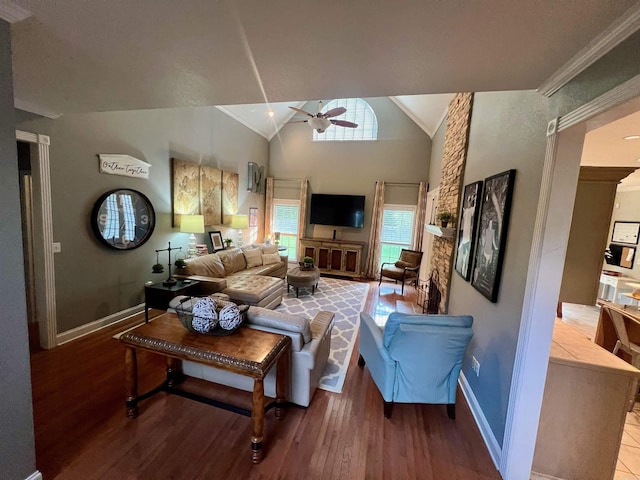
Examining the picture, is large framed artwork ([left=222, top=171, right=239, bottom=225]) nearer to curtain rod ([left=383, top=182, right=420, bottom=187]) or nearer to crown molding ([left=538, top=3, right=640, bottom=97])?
curtain rod ([left=383, top=182, right=420, bottom=187])

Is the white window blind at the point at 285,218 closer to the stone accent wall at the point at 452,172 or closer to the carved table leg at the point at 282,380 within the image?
the stone accent wall at the point at 452,172

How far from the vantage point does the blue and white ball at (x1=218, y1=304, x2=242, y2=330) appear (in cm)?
191

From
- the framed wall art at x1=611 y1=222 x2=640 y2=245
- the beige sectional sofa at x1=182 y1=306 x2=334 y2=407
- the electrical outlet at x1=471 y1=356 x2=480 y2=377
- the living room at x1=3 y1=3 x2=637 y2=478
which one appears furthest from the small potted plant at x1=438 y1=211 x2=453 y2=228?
the framed wall art at x1=611 y1=222 x2=640 y2=245

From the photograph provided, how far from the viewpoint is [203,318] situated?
73.9 inches

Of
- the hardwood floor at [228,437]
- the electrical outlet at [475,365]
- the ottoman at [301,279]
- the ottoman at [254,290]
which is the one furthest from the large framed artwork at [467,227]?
the ottoman at [254,290]

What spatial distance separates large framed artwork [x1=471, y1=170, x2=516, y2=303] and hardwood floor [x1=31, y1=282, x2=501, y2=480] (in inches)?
46.4

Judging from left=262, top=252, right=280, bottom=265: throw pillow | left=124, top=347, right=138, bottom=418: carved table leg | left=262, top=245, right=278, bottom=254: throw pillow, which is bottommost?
left=124, top=347, right=138, bottom=418: carved table leg

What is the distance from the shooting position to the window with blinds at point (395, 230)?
22.2 feet

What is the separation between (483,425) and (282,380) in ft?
5.39

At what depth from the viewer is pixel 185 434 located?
6.25 ft

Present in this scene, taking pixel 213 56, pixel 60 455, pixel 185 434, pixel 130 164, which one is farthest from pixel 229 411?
pixel 130 164

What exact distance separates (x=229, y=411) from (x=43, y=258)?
8.58ft

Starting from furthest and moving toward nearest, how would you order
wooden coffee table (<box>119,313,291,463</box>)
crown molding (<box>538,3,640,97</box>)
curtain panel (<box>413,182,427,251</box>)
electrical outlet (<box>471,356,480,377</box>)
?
curtain panel (<box>413,182,427,251</box>) → electrical outlet (<box>471,356,480,377</box>) → wooden coffee table (<box>119,313,291,463</box>) → crown molding (<box>538,3,640,97</box>)

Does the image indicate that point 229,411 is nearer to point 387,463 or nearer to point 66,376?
point 387,463
